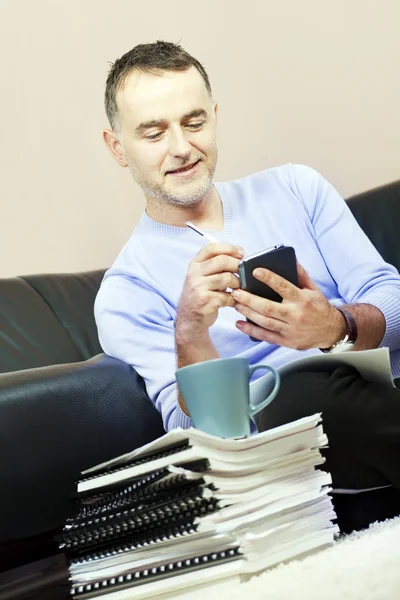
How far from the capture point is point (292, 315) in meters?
1.21

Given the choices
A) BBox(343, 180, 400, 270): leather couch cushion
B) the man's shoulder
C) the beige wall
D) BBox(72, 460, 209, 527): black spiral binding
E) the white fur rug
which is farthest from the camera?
the beige wall

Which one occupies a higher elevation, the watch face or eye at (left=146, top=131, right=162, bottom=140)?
eye at (left=146, top=131, right=162, bottom=140)

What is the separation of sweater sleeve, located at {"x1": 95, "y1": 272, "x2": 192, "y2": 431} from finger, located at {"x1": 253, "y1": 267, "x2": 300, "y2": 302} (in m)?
0.31

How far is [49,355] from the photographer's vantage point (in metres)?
1.76

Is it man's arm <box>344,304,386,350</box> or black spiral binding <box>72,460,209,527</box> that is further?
man's arm <box>344,304,386,350</box>

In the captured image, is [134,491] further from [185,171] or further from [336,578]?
[185,171]

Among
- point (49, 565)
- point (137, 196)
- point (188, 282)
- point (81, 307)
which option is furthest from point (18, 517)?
point (137, 196)

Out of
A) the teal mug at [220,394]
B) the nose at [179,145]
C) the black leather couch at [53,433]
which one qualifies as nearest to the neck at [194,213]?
the nose at [179,145]

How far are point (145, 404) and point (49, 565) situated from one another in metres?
0.33

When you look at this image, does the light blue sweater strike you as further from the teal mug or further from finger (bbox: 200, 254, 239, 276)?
the teal mug

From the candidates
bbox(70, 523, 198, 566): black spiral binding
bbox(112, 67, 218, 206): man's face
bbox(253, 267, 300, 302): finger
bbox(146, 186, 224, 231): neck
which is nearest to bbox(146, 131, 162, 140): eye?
bbox(112, 67, 218, 206): man's face

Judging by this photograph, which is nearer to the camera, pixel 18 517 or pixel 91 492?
pixel 91 492

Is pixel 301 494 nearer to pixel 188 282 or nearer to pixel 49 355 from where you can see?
pixel 188 282

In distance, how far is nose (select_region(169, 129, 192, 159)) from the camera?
1.55 m
